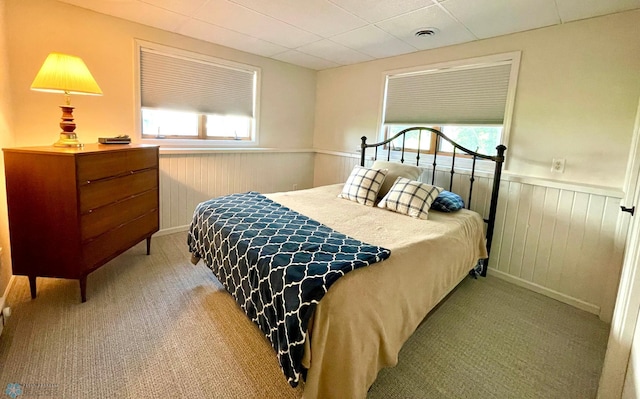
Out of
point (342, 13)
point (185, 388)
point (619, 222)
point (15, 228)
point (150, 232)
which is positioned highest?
point (342, 13)

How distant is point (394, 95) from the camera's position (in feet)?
11.8

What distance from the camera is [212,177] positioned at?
3.70 meters

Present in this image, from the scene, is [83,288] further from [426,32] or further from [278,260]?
[426,32]

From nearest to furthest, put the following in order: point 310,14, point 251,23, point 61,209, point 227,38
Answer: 1. point 61,209
2. point 310,14
3. point 251,23
4. point 227,38

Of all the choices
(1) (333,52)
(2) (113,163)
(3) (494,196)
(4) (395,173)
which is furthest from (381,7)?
(2) (113,163)

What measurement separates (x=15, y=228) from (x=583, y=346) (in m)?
3.77

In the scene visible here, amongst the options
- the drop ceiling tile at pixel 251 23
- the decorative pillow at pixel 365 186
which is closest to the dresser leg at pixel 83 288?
the decorative pillow at pixel 365 186

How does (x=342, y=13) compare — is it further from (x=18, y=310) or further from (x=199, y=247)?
(x=18, y=310)

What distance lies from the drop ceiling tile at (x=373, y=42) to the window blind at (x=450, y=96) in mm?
289

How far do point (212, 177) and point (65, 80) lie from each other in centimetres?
180

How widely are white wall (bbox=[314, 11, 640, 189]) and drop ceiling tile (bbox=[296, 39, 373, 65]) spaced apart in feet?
3.50

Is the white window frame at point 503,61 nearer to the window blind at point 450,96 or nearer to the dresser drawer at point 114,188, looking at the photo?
the window blind at point 450,96

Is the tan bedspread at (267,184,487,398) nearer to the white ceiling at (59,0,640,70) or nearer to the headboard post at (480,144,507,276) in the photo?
the headboard post at (480,144,507,276)

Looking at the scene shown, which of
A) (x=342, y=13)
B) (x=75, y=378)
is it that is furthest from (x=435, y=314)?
(x=342, y=13)
